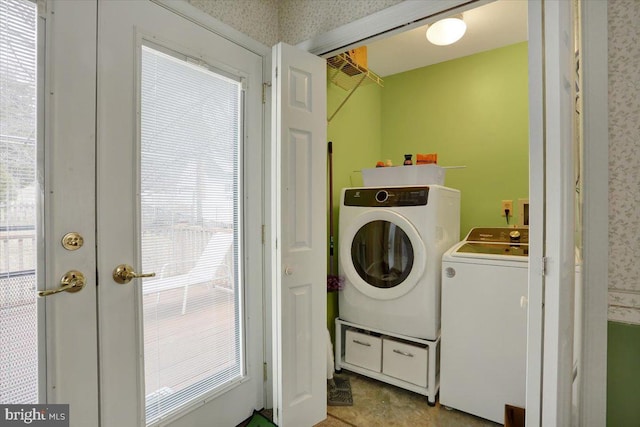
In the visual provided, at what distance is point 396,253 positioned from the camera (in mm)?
2072

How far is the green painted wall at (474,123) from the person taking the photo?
244 cm

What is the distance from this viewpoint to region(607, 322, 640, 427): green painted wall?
971 millimetres

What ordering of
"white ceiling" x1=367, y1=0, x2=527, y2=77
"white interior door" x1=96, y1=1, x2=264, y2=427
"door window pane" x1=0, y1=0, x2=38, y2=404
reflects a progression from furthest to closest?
1. "white ceiling" x1=367, y1=0, x2=527, y2=77
2. "white interior door" x1=96, y1=1, x2=264, y2=427
3. "door window pane" x1=0, y1=0, x2=38, y2=404

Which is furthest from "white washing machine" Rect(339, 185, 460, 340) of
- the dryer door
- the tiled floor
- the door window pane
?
the door window pane

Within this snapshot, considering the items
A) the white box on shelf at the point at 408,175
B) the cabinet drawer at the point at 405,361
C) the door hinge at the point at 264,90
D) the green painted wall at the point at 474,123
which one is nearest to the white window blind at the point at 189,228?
the door hinge at the point at 264,90

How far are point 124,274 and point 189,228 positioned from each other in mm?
320

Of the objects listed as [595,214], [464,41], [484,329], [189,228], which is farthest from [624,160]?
[464,41]

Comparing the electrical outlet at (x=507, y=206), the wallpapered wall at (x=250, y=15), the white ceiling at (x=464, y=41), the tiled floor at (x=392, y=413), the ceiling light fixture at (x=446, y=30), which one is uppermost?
the white ceiling at (x=464, y=41)

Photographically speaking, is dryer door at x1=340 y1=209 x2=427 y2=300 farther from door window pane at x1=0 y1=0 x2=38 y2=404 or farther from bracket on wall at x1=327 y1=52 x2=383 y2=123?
door window pane at x1=0 y1=0 x2=38 y2=404

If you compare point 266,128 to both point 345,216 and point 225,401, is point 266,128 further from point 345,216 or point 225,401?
point 225,401

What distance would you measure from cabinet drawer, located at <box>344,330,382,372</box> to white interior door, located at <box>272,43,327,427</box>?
0.55 meters

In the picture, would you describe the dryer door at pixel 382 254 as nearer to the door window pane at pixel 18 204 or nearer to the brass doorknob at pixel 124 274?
the brass doorknob at pixel 124 274

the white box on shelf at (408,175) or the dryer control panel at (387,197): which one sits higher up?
the white box on shelf at (408,175)

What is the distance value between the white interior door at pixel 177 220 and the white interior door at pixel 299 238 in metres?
0.26
